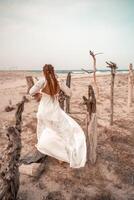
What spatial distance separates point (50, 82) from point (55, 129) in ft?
3.88

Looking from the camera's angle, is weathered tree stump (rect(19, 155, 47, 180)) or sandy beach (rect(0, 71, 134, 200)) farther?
weathered tree stump (rect(19, 155, 47, 180))

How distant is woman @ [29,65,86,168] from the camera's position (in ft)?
20.9

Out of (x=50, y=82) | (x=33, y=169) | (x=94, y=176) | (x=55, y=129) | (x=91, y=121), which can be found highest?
(x=50, y=82)

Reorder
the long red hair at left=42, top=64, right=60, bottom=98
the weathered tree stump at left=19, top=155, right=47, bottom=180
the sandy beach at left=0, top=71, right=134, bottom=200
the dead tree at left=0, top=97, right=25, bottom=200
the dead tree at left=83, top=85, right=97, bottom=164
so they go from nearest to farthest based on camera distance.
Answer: the dead tree at left=0, top=97, right=25, bottom=200, the sandy beach at left=0, top=71, right=134, bottom=200, the long red hair at left=42, top=64, right=60, bottom=98, the weathered tree stump at left=19, top=155, right=47, bottom=180, the dead tree at left=83, top=85, right=97, bottom=164

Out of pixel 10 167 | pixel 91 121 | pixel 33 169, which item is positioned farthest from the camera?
pixel 91 121

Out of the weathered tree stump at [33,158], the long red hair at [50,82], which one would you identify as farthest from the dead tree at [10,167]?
the weathered tree stump at [33,158]

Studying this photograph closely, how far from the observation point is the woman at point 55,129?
20.9ft

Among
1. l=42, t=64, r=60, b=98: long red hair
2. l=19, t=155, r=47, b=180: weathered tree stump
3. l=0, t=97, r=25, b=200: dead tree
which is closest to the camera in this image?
l=0, t=97, r=25, b=200: dead tree

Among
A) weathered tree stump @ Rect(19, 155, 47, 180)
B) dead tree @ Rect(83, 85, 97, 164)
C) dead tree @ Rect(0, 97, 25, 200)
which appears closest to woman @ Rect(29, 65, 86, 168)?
weathered tree stump @ Rect(19, 155, 47, 180)

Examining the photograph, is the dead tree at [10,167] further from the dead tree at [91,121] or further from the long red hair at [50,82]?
the dead tree at [91,121]

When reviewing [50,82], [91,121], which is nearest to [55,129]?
[91,121]

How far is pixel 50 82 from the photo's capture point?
6.25 metres

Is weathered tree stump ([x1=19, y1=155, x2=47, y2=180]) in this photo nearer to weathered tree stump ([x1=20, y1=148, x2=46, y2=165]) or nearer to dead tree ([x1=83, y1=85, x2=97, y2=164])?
weathered tree stump ([x1=20, y1=148, x2=46, y2=165])

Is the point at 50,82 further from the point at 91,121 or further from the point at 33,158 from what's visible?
the point at 33,158
